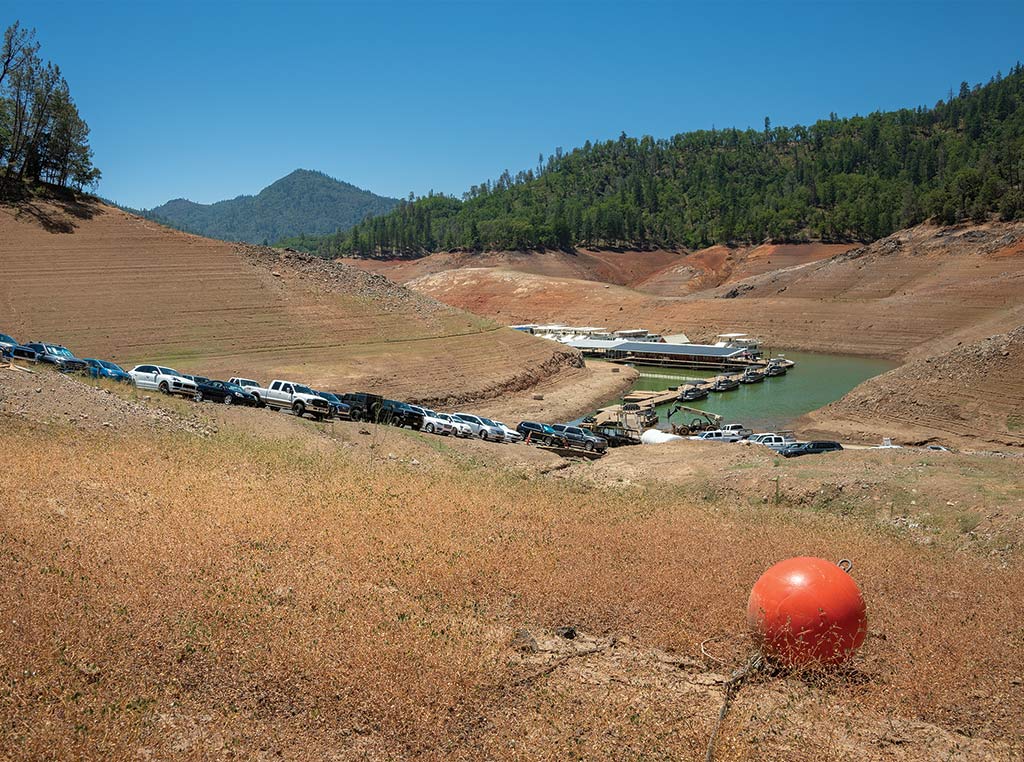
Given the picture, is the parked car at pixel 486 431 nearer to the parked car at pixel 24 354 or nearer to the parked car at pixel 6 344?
the parked car at pixel 24 354

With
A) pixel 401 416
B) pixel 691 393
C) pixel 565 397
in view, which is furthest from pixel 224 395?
pixel 691 393

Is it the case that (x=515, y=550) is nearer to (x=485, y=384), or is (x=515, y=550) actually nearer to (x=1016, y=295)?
(x=485, y=384)

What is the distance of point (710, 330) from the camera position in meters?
104

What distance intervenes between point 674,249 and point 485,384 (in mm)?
149500

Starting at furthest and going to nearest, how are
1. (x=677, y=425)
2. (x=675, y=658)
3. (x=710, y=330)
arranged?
(x=710, y=330) < (x=677, y=425) < (x=675, y=658)

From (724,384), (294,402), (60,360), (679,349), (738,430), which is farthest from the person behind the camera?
(679,349)

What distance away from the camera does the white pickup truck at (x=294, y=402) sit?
125ft

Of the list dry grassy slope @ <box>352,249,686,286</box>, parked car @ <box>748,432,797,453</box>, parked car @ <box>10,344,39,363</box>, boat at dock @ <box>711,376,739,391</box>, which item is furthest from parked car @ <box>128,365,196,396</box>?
dry grassy slope @ <box>352,249,686,286</box>

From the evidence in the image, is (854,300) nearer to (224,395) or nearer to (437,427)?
(437,427)

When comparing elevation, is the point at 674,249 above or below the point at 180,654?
above

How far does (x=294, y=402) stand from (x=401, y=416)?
5319 mm

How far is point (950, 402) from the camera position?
4753 cm

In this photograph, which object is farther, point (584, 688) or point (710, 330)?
point (710, 330)

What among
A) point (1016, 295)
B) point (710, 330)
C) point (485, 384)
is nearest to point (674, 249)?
point (710, 330)
